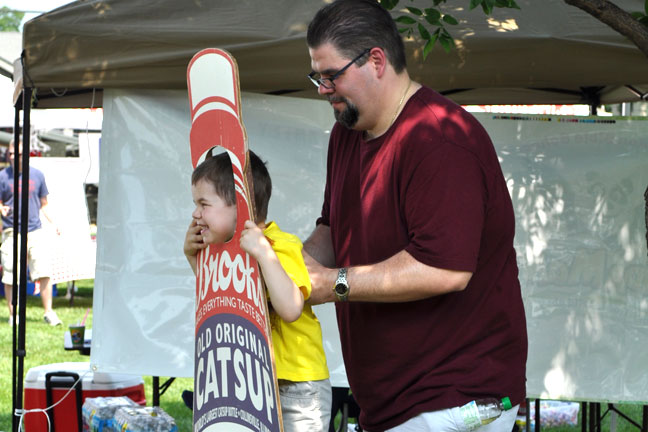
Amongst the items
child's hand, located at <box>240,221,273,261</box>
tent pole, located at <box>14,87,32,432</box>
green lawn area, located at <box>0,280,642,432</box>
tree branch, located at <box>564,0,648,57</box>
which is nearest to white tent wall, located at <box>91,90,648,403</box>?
tent pole, located at <box>14,87,32,432</box>

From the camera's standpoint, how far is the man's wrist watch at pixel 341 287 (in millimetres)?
1876

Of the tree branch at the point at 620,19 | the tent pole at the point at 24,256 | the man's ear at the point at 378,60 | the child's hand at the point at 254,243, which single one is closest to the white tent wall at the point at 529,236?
the tent pole at the point at 24,256

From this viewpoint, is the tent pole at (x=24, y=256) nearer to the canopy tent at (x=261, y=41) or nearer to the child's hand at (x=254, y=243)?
the canopy tent at (x=261, y=41)

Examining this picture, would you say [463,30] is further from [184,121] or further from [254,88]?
[184,121]

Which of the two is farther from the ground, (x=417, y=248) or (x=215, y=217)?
(x=215, y=217)

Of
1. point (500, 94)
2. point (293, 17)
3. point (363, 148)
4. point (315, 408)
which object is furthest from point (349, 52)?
point (500, 94)

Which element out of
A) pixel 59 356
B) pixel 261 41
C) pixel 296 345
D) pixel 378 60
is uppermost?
pixel 261 41

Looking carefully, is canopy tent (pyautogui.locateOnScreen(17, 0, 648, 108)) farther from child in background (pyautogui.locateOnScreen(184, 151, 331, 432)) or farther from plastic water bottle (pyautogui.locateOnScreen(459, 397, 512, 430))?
plastic water bottle (pyautogui.locateOnScreen(459, 397, 512, 430))

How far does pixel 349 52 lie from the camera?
1910 millimetres

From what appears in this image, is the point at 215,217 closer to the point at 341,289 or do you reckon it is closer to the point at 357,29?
the point at 341,289

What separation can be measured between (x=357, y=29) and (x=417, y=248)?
0.46 meters

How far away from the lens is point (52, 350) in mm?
7660

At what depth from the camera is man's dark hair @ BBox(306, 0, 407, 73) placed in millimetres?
1909

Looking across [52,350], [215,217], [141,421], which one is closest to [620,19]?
[215,217]
